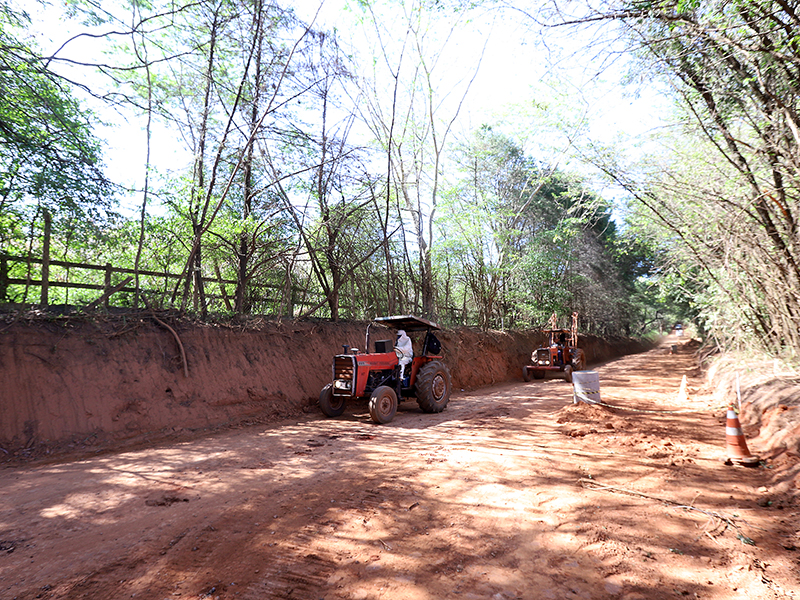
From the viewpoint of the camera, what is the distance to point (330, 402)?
781 cm

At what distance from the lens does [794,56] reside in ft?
14.7

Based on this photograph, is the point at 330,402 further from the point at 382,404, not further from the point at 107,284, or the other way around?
the point at 107,284

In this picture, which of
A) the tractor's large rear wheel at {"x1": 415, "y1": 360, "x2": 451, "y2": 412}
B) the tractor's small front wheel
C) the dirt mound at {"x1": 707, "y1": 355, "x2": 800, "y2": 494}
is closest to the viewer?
the dirt mound at {"x1": 707, "y1": 355, "x2": 800, "y2": 494}

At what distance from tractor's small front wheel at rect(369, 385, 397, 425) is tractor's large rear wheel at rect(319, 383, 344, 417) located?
2.93 feet

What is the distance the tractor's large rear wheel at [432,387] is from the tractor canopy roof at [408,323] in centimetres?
80

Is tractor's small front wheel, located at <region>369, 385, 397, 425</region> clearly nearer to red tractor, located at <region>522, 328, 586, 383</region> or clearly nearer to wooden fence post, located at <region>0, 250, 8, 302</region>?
wooden fence post, located at <region>0, 250, 8, 302</region>

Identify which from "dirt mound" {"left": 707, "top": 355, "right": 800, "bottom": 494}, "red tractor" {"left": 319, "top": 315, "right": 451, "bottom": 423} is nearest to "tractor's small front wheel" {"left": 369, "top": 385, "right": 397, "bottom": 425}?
"red tractor" {"left": 319, "top": 315, "right": 451, "bottom": 423}

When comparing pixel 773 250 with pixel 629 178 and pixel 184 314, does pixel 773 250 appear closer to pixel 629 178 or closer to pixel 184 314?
pixel 629 178

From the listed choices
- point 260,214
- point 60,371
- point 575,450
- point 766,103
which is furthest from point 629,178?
point 60,371

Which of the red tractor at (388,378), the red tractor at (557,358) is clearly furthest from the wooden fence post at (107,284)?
the red tractor at (557,358)

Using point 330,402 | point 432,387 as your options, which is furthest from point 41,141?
point 432,387

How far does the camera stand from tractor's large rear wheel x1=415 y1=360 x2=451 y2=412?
8258 mm

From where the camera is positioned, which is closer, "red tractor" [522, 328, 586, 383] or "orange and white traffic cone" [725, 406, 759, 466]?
"orange and white traffic cone" [725, 406, 759, 466]

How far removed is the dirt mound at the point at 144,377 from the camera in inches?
215
